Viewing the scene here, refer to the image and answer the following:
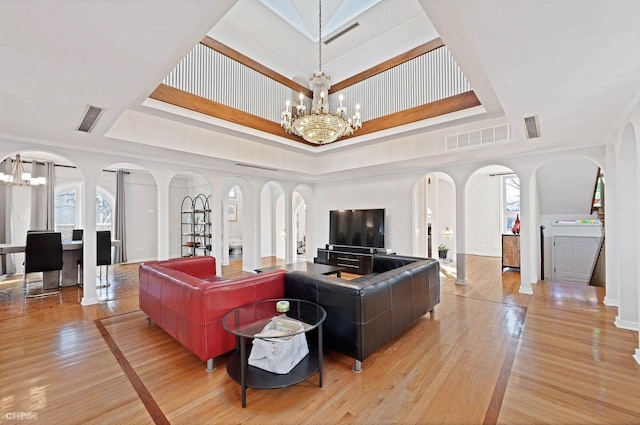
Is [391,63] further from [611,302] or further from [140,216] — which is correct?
[140,216]

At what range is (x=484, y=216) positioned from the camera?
8.98 meters

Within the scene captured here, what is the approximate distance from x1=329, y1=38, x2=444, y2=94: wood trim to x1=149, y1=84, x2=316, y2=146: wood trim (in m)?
1.50

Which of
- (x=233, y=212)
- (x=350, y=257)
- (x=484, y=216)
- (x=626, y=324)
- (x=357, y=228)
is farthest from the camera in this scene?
(x=233, y=212)

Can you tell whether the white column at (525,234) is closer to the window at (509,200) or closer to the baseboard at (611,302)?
the baseboard at (611,302)

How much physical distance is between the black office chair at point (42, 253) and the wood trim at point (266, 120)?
10.6 feet

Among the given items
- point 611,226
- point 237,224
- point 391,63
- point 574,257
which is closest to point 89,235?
point 391,63

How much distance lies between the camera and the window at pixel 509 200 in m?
8.55

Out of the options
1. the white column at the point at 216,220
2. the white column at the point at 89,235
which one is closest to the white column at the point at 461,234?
the white column at the point at 216,220

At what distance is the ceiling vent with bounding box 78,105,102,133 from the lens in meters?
2.76

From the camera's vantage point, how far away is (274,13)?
470 centimetres

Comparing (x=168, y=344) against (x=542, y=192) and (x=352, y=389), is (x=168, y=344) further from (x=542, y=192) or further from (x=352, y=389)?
(x=542, y=192)

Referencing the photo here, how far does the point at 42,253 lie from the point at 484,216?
10.8 meters

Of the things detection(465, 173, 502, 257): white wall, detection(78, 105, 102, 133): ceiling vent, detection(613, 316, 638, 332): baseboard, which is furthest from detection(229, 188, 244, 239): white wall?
detection(613, 316, 638, 332): baseboard

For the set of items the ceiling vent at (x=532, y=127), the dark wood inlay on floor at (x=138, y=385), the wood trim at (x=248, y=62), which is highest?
the wood trim at (x=248, y=62)
